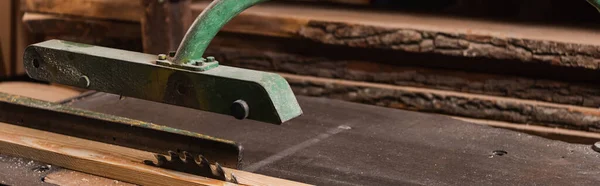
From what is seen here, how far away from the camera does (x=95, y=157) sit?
1.42m

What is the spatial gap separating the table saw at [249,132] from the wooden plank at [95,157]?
0.02 metres

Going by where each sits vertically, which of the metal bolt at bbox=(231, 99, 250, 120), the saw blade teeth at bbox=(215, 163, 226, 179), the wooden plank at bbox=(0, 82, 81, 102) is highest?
the metal bolt at bbox=(231, 99, 250, 120)

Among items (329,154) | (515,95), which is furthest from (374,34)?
(329,154)

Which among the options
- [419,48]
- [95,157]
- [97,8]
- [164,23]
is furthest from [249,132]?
[97,8]

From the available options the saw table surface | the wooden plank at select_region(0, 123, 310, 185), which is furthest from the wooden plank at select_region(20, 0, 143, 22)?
the wooden plank at select_region(0, 123, 310, 185)

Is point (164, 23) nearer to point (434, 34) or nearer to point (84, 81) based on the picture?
point (434, 34)

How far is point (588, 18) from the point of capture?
2602 millimetres

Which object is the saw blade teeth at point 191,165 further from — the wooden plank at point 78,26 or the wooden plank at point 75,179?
the wooden plank at point 78,26

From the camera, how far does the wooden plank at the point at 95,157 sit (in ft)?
4.40

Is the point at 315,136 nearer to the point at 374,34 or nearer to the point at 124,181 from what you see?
the point at 124,181

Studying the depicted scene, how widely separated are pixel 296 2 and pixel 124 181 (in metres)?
1.53

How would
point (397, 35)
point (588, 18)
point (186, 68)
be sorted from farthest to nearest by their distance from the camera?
point (588, 18), point (397, 35), point (186, 68)

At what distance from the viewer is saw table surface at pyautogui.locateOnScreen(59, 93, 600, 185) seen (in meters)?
1.44

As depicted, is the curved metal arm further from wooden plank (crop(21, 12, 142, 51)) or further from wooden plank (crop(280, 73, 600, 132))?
wooden plank (crop(21, 12, 142, 51))
